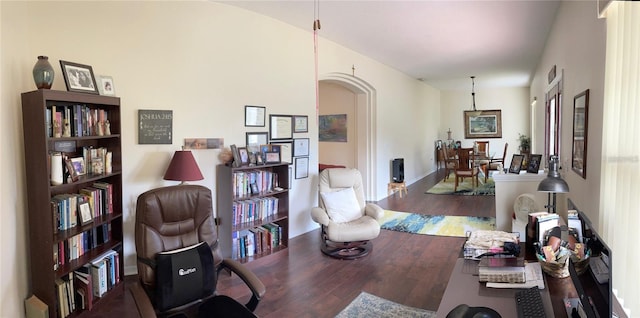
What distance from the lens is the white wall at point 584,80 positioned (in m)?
2.30

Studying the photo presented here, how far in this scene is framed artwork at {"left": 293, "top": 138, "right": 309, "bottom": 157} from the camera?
4.98m

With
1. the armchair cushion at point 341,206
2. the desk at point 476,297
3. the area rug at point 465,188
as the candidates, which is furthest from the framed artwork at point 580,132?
the area rug at point 465,188

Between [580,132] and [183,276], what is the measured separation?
3017 mm

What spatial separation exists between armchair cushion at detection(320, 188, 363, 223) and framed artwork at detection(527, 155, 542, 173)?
204 centimetres

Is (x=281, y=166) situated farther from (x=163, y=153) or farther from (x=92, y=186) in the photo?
(x=92, y=186)

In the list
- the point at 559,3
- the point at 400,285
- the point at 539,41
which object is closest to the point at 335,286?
the point at 400,285

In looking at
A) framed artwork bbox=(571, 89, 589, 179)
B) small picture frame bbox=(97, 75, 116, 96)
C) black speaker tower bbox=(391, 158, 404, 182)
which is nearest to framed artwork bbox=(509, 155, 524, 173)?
→ framed artwork bbox=(571, 89, 589, 179)

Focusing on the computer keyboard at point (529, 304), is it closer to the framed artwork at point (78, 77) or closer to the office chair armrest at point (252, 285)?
the office chair armrest at point (252, 285)

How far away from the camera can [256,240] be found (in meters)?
4.20

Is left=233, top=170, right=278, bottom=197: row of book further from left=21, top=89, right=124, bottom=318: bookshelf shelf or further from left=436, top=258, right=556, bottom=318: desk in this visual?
left=436, top=258, right=556, bottom=318: desk

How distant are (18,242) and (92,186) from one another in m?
0.74

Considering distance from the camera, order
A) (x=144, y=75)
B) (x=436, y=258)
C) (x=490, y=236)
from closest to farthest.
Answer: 1. (x=490, y=236)
2. (x=144, y=75)
3. (x=436, y=258)

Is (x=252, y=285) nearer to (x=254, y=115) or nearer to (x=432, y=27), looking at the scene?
(x=254, y=115)

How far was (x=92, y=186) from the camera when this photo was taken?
333 cm
